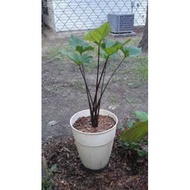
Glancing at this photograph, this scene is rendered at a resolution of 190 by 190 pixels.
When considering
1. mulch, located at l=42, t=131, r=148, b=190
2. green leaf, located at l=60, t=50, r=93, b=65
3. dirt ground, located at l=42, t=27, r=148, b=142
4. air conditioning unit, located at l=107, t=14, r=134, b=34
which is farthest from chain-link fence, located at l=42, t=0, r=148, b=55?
green leaf, located at l=60, t=50, r=93, b=65

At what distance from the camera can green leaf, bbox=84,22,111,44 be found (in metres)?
0.96

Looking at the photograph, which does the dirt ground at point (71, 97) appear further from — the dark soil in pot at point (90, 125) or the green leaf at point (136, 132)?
the green leaf at point (136, 132)

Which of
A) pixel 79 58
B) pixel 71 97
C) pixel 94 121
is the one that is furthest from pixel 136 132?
pixel 71 97

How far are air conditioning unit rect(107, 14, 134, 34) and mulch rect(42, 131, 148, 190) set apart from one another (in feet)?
11.1

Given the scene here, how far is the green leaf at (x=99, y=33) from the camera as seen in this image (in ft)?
3.14

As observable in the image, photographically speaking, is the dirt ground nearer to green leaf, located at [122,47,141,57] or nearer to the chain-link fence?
green leaf, located at [122,47,141,57]

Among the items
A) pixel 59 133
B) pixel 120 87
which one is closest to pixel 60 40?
pixel 120 87

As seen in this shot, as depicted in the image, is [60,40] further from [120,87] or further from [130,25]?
[120,87]

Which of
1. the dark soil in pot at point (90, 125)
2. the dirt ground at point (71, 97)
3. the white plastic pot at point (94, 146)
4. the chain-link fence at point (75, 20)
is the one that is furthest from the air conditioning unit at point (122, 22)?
the white plastic pot at point (94, 146)

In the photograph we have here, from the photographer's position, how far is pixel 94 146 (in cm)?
118
